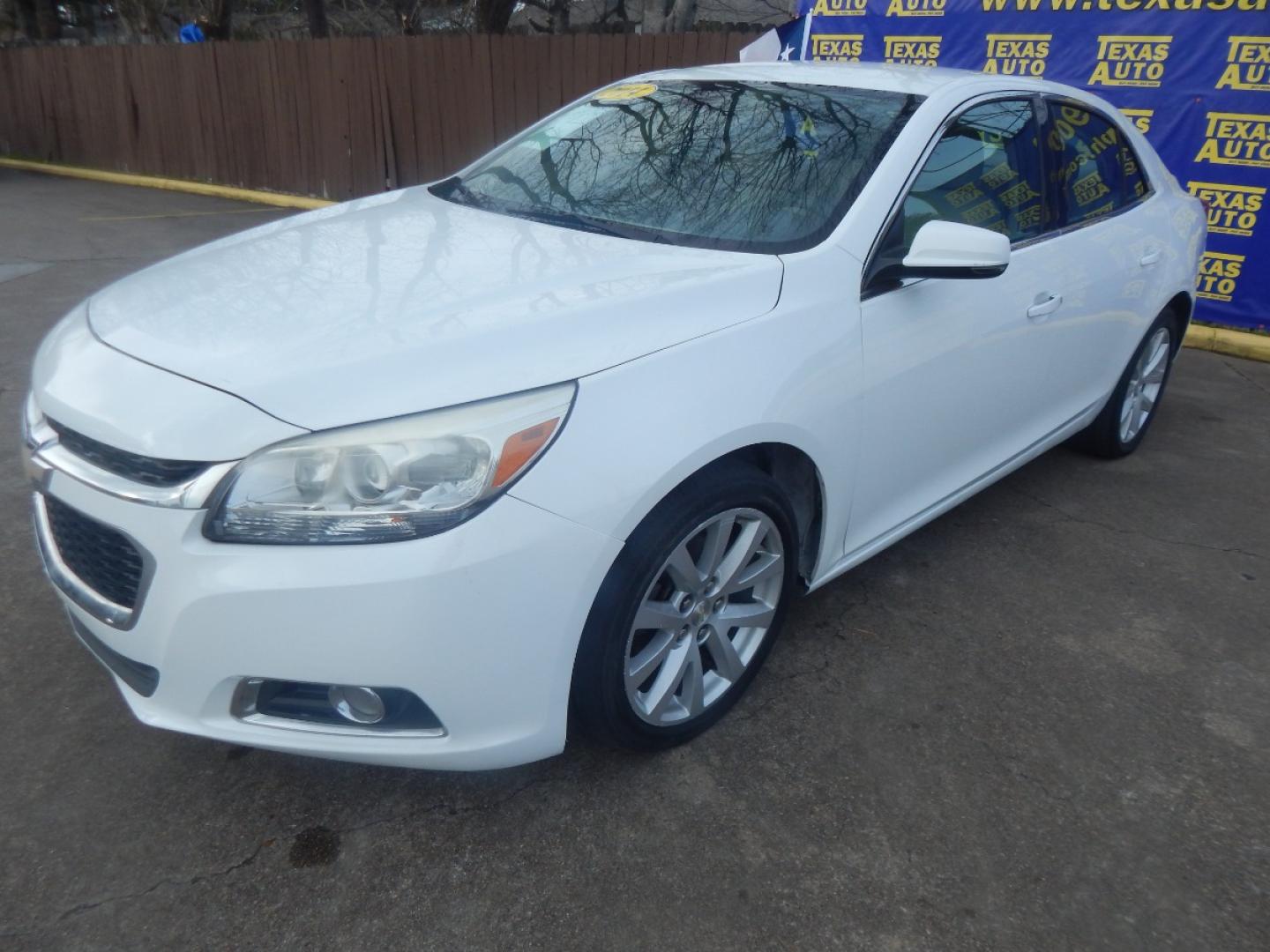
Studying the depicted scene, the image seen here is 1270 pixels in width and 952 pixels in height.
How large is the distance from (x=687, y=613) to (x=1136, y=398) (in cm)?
309

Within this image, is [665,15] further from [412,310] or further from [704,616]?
[704,616]

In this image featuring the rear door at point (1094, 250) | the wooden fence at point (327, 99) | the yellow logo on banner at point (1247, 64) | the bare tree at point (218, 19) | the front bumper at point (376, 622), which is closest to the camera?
the front bumper at point (376, 622)

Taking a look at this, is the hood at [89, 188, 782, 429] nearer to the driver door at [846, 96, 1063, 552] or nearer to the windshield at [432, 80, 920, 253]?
the windshield at [432, 80, 920, 253]

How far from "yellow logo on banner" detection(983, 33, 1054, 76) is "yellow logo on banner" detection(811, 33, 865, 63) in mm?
1321

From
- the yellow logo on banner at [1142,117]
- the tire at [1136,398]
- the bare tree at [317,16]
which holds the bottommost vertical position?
the tire at [1136,398]

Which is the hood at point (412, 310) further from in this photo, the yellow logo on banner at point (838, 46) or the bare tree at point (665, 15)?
the bare tree at point (665, 15)

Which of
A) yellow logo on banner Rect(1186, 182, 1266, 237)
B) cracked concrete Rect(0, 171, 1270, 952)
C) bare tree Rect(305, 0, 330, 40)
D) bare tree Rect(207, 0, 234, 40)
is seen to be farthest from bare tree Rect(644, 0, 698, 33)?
cracked concrete Rect(0, 171, 1270, 952)

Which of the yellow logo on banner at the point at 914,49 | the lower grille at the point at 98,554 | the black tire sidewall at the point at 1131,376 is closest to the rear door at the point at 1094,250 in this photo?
the black tire sidewall at the point at 1131,376

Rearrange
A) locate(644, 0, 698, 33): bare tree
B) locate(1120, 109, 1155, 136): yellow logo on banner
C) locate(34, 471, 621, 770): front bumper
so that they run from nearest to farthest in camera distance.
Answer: locate(34, 471, 621, 770): front bumper, locate(1120, 109, 1155, 136): yellow logo on banner, locate(644, 0, 698, 33): bare tree

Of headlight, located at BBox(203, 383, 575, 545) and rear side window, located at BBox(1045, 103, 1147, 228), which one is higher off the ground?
rear side window, located at BBox(1045, 103, 1147, 228)

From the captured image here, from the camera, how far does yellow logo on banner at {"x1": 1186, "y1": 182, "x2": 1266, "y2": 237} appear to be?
6789 mm

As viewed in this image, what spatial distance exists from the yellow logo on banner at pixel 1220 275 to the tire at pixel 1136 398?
2868 millimetres

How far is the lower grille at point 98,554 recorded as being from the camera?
6.56 feet

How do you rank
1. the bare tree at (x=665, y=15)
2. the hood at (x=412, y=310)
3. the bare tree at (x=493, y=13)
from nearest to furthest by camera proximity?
1. the hood at (x=412, y=310)
2. the bare tree at (x=665, y=15)
3. the bare tree at (x=493, y=13)
